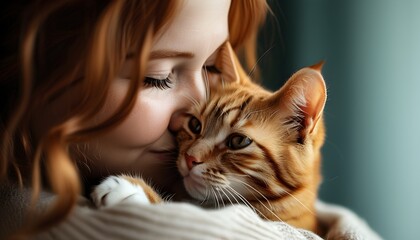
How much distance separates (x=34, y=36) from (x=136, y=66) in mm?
177

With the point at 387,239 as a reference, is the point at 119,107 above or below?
above

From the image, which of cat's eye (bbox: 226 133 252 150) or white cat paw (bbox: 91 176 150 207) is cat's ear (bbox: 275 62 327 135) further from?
white cat paw (bbox: 91 176 150 207)

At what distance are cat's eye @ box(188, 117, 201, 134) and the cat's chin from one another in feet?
0.38

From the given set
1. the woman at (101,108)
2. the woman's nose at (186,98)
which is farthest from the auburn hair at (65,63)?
the woman's nose at (186,98)

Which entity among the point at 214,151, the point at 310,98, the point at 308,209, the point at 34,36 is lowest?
the point at 308,209

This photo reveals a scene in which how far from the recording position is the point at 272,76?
6.70 feet

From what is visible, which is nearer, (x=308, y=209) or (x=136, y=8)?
(x=136, y=8)

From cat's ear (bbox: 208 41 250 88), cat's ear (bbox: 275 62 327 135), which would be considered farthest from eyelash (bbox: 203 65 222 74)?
cat's ear (bbox: 275 62 327 135)

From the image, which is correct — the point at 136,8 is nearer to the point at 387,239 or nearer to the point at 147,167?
the point at 147,167

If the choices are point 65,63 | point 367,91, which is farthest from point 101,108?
point 367,91

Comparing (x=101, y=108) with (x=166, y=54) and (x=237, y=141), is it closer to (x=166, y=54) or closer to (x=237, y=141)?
(x=166, y=54)

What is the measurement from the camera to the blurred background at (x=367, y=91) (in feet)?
5.69

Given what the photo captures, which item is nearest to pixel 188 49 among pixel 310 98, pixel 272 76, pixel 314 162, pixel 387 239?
pixel 310 98

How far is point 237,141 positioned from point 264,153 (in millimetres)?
61
